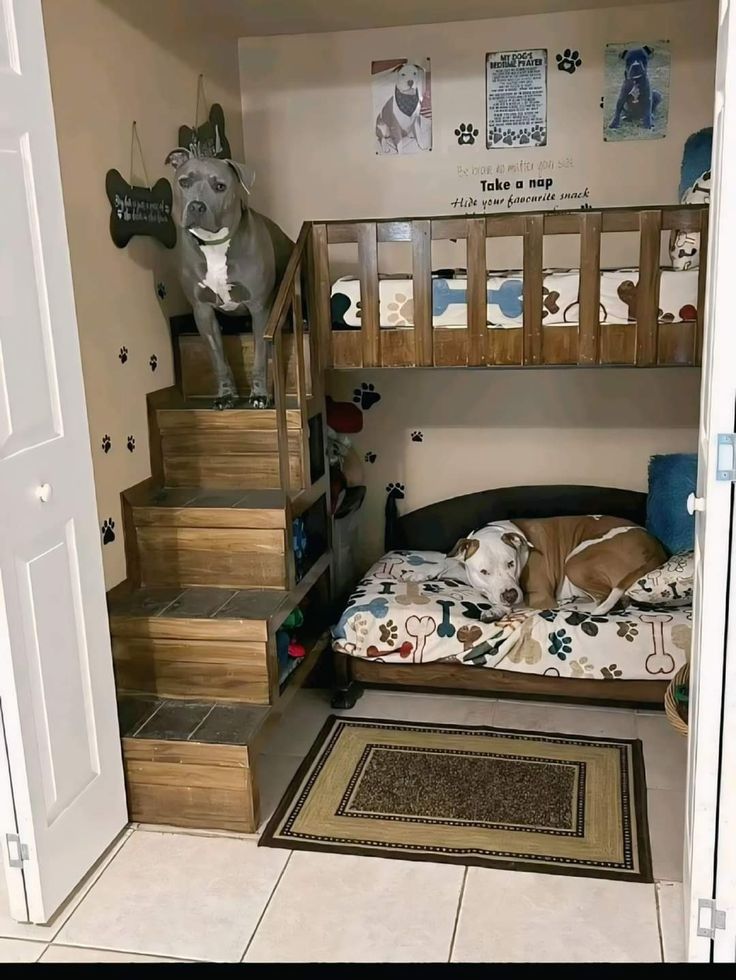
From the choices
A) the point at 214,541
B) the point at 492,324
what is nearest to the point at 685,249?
the point at 492,324

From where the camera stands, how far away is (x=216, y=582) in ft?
9.98

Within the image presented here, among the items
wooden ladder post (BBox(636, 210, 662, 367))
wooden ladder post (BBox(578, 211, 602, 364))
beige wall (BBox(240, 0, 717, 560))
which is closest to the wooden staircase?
beige wall (BBox(240, 0, 717, 560))

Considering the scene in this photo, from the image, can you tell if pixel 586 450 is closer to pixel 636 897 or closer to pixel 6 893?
pixel 636 897

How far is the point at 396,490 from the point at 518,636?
1177 mm

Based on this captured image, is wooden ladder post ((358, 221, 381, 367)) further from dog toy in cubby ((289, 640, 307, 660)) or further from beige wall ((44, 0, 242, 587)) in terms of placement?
dog toy in cubby ((289, 640, 307, 660))

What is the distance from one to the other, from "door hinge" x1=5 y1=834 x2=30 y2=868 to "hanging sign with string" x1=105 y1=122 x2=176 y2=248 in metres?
1.82

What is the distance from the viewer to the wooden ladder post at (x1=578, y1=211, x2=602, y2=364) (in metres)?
2.97

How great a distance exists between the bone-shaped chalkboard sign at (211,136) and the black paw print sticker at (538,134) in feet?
4.15

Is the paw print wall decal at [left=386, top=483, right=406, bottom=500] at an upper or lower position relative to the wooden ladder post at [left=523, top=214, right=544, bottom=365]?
lower

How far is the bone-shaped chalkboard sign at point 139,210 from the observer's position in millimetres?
2961

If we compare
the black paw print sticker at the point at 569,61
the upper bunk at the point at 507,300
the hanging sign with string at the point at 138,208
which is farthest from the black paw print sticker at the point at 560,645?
the black paw print sticker at the point at 569,61

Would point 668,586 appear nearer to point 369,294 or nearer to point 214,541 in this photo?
point 369,294

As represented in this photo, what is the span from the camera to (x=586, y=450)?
402cm
